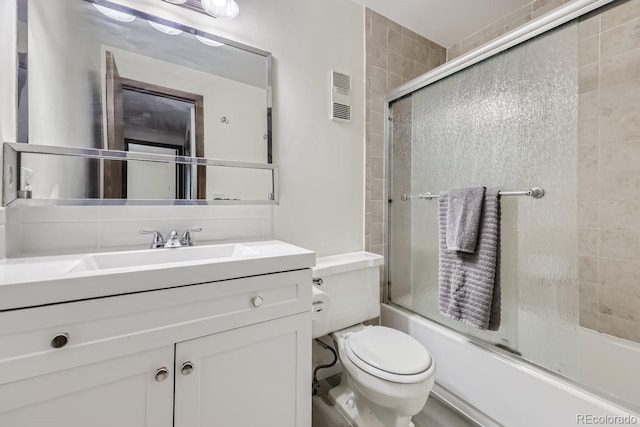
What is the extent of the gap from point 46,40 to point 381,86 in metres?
1.61

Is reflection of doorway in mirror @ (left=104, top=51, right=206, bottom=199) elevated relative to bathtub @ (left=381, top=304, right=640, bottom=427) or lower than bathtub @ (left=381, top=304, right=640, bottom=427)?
elevated

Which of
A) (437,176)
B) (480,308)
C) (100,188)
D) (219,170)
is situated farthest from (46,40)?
(480,308)

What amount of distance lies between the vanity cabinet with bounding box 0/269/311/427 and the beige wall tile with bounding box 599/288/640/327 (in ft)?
5.52

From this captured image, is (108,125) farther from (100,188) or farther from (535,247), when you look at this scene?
(535,247)

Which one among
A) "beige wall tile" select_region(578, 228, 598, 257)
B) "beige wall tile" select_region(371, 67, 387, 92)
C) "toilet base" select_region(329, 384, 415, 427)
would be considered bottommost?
"toilet base" select_region(329, 384, 415, 427)

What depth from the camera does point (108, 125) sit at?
104cm

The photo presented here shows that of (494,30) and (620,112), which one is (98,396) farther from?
(494,30)

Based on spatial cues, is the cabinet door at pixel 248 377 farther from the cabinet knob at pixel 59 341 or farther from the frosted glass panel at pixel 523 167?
the frosted glass panel at pixel 523 167

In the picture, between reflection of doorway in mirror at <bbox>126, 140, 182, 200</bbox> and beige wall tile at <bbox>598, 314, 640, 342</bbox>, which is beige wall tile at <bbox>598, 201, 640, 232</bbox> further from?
reflection of doorway in mirror at <bbox>126, 140, 182, 200</bbox>

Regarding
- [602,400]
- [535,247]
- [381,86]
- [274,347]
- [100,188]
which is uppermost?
[381,86]

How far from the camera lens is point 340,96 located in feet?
5.20

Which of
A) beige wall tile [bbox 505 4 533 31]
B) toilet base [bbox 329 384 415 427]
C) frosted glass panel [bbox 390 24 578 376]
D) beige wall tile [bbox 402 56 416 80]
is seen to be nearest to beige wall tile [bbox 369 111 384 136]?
frosted glass panel [bbox 390 24 578 376]

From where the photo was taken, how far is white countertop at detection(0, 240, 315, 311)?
0.60 m

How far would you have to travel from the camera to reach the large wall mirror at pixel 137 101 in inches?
37.3
